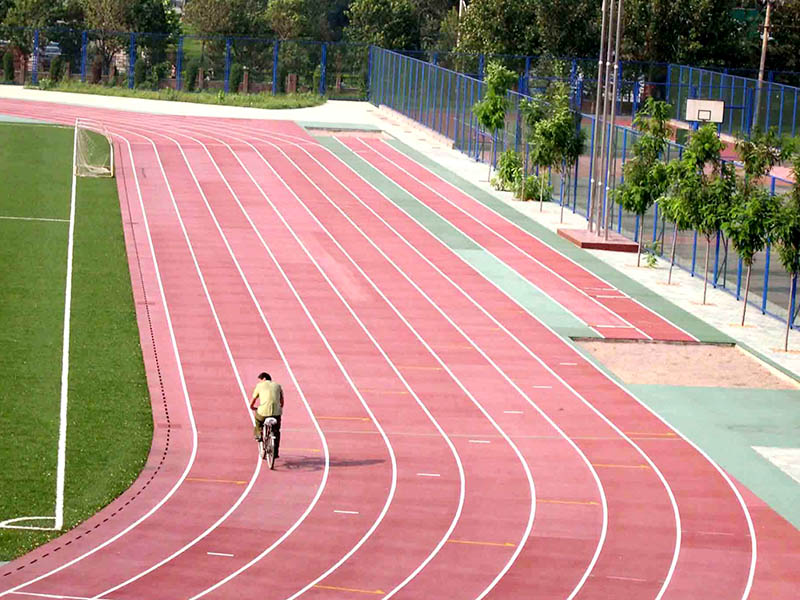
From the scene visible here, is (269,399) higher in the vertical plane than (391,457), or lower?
higher

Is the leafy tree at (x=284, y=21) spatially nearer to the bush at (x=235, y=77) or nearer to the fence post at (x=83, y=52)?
the bush at (x=235, y=77)

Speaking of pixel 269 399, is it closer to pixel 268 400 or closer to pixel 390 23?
pixel 268 400

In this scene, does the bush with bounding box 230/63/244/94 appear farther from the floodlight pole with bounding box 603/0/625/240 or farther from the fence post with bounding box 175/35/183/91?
the floodlight pole with bounding box 603/0/625/240

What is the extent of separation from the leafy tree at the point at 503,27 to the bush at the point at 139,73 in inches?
643

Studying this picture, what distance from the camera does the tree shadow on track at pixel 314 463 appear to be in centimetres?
2034

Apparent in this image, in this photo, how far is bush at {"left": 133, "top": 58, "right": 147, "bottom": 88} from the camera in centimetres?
7331

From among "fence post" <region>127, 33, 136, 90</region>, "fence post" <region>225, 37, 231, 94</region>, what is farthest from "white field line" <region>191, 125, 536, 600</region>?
"fence post" <region>127, 33, 136, 90</region>

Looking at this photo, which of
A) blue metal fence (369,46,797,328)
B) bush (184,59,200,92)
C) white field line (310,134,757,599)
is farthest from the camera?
bush (184,59,200,92)

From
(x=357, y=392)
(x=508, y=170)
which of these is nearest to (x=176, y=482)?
(x=357, y=392)

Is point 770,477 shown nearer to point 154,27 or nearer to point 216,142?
point 216,142

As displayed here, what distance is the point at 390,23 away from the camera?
267ft

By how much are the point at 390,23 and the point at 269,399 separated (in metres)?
63.9

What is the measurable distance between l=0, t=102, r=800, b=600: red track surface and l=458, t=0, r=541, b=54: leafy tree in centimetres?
4034

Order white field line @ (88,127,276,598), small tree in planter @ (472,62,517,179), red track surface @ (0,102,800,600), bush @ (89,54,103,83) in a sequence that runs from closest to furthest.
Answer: white field line @ (88,127,276,598)
red track surface @ (0,102,800,600)
small tree in planter @ (472,62,517,179)
bush @ (89,54,103,83)
